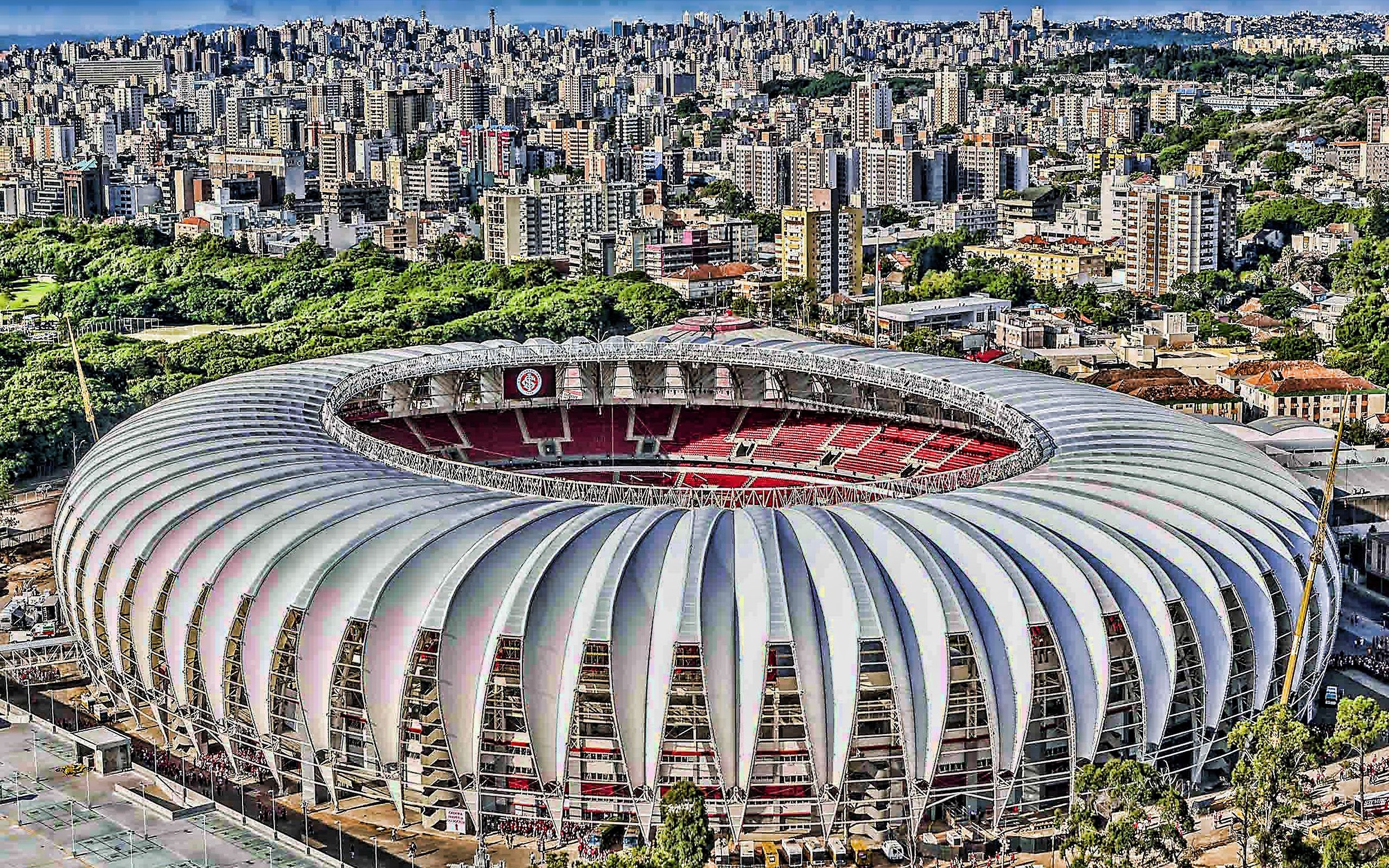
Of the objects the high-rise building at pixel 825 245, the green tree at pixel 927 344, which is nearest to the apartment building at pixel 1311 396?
the green tree at pixel 927 344

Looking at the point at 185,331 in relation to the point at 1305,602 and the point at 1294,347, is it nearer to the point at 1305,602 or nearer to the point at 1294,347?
the point at 1294,347

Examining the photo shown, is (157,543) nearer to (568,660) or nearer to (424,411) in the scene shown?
(568,660)

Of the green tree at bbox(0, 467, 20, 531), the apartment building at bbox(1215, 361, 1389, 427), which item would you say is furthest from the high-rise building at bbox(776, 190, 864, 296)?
the green tree at bbox(0, 467, 20, 531)

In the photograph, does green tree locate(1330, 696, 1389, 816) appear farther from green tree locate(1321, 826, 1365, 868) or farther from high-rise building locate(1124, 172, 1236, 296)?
high-rise building locate(1124, 172, 1236, 296)

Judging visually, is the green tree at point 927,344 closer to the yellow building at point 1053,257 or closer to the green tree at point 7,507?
the yellow building at point 1053,257

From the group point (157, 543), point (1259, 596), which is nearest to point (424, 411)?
point (157, 543)

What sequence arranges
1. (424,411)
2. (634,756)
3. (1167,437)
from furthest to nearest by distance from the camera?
(424,411), (1167,437), (634,756)
